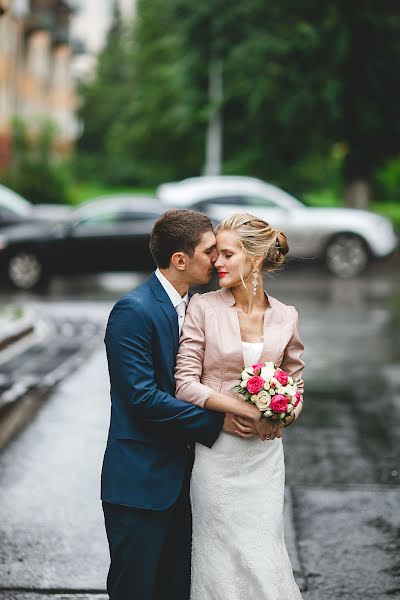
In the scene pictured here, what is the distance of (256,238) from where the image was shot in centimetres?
341

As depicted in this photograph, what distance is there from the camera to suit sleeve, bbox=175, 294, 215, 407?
10.9 feet

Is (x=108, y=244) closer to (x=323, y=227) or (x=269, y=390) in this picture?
(x=323, y=227)

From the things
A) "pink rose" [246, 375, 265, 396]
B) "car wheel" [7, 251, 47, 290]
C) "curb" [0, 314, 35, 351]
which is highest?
"pink rose" [246, 375, 265, 396]

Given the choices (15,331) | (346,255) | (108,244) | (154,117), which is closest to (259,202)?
(346,255)

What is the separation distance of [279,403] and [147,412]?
44cm

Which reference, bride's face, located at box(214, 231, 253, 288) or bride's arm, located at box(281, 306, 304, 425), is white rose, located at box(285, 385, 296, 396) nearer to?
bride's arm, located at box(281, 306, 304, 425)

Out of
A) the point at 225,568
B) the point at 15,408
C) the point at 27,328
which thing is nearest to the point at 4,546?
the point at 225,568

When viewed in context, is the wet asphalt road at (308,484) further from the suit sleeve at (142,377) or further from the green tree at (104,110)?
the green tree at (104,110)

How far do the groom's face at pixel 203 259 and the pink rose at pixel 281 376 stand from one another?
1.42 ft

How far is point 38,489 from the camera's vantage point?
611 centimetres

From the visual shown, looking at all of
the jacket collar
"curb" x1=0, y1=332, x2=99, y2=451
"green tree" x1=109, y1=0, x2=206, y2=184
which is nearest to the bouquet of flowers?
the jacket collar

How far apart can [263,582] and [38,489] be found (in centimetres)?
292

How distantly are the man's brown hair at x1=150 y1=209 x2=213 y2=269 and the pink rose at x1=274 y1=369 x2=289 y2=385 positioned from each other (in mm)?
499

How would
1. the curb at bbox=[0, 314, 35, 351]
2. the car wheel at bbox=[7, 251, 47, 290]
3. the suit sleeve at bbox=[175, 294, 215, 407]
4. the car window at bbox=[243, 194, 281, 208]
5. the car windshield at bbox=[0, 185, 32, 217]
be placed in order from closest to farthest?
the suit sleeve at bbox=[175, 294, 215, 407]
the curb at bbox=[0, 314, 35, 351]
the car wheel at bbox=[7, 251, 47, 290]
the car window at bbox=[243, 194, 281, 208]
the car windshield at bbox=[0, 185, 32, 217]
